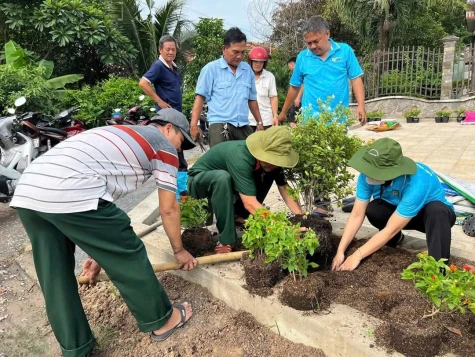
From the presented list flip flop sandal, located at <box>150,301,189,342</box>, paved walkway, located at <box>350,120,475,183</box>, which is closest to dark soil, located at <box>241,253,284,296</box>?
flip flop sandal, located at <box>150,301,189,342</box>

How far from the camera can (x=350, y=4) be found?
1650 cm

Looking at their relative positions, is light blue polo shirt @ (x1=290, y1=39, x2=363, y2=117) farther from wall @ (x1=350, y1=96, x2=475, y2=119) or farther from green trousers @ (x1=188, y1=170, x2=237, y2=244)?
wall @ (x1=350, y1=96, x2=475, y2=119)

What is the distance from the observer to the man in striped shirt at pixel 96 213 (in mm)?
1922

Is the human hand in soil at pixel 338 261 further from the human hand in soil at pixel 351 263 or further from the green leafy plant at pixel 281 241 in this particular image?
the green leafy plant at pixel 281 241

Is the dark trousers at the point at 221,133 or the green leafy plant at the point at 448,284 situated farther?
the dark trousers at the point at 221,133

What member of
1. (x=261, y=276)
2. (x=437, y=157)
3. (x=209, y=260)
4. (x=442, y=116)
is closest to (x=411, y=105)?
(x=442, y=116)

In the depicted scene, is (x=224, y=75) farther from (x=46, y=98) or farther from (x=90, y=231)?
(x=46, y=98)

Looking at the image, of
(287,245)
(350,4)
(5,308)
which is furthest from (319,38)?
(350,4)

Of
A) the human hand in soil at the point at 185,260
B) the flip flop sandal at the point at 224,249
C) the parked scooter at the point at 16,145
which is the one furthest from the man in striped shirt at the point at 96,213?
the parked scooter at the point at 16,145

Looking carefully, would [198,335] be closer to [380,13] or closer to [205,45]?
[205,45]

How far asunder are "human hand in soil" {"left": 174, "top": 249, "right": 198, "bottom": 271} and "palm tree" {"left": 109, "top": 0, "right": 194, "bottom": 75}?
11397mm

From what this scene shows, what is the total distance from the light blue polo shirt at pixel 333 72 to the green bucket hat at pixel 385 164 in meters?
1.38

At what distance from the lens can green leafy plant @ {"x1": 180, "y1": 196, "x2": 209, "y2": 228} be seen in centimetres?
290

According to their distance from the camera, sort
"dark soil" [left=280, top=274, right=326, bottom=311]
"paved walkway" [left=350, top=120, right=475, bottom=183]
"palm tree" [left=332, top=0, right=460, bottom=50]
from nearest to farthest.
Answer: "dark soil" [left=280, top=274, right=326, bottom=311] → "paved walkway" [left=350, top=120, right=475, bottom=183] → "palm tree" [left=332, top=0, right=460, bottom=50]
